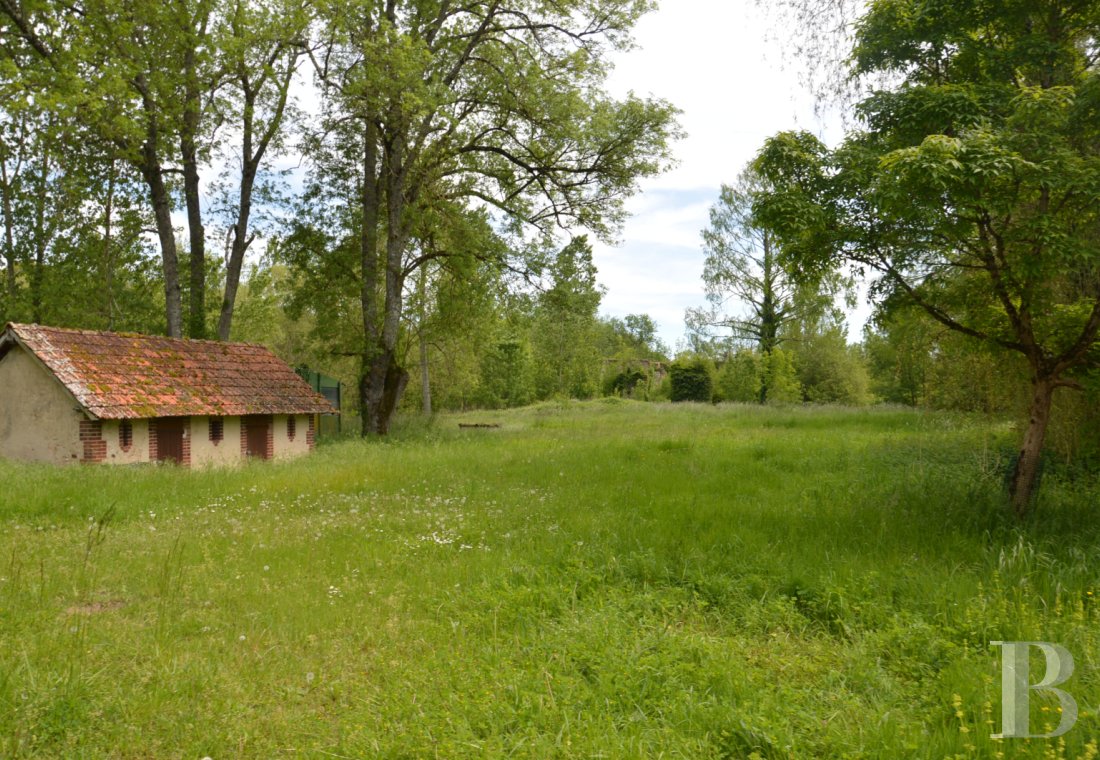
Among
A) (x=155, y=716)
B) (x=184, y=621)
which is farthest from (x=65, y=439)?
(x=155, y=716)

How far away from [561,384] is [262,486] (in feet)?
164

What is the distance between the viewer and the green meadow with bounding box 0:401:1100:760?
4051mm

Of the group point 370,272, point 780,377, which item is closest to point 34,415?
point 370,272

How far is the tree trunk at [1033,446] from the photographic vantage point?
342 inches

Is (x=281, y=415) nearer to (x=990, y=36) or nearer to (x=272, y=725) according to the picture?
(x=272, y=725)

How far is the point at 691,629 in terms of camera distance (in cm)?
565

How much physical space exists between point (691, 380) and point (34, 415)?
1702 inches

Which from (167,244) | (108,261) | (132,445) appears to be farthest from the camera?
(108,261)

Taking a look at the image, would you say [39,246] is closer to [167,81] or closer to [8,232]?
[8,232]

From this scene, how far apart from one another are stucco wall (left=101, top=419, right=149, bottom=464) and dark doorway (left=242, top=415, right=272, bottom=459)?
10.7 ft

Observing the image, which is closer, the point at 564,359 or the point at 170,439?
the point at 170,439

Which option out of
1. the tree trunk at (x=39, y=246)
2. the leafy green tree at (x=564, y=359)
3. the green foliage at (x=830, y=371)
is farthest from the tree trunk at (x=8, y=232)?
the green foliage at (x=830, y=371)

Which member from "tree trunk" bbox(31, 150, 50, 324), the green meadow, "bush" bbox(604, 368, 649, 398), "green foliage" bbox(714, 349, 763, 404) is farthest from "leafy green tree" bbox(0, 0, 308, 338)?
"bush" bbox(604, 368, 649, 398)

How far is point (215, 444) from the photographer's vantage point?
18797 millimetres
